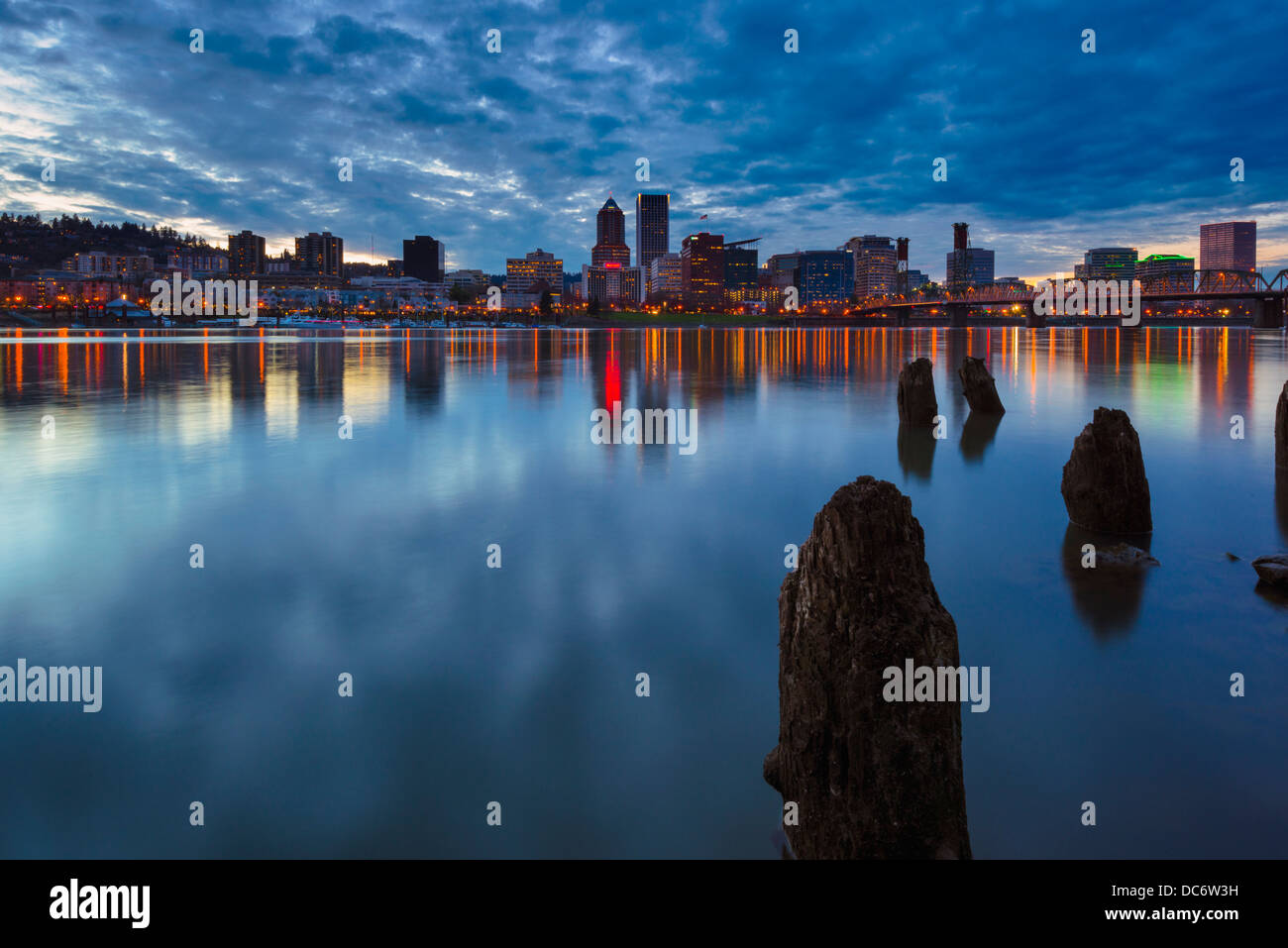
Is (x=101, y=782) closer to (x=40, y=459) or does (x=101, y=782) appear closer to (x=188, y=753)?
(x=188, y=753)

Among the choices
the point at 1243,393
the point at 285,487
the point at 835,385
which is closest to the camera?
the point at 285,487

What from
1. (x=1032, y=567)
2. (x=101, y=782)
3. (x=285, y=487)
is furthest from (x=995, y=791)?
(x=285, y=487)

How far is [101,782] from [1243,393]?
4022cm

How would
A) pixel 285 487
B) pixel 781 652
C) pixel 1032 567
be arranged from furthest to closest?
pixel 285 487 < pixel 1032 567 < pixel 781 652

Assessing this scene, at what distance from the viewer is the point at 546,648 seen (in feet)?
24.4

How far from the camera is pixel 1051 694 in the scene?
658 centimetres

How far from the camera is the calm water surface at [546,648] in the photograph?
4934mm

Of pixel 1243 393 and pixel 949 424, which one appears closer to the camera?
pixel 949 424

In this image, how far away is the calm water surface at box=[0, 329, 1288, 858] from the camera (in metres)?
4.93
